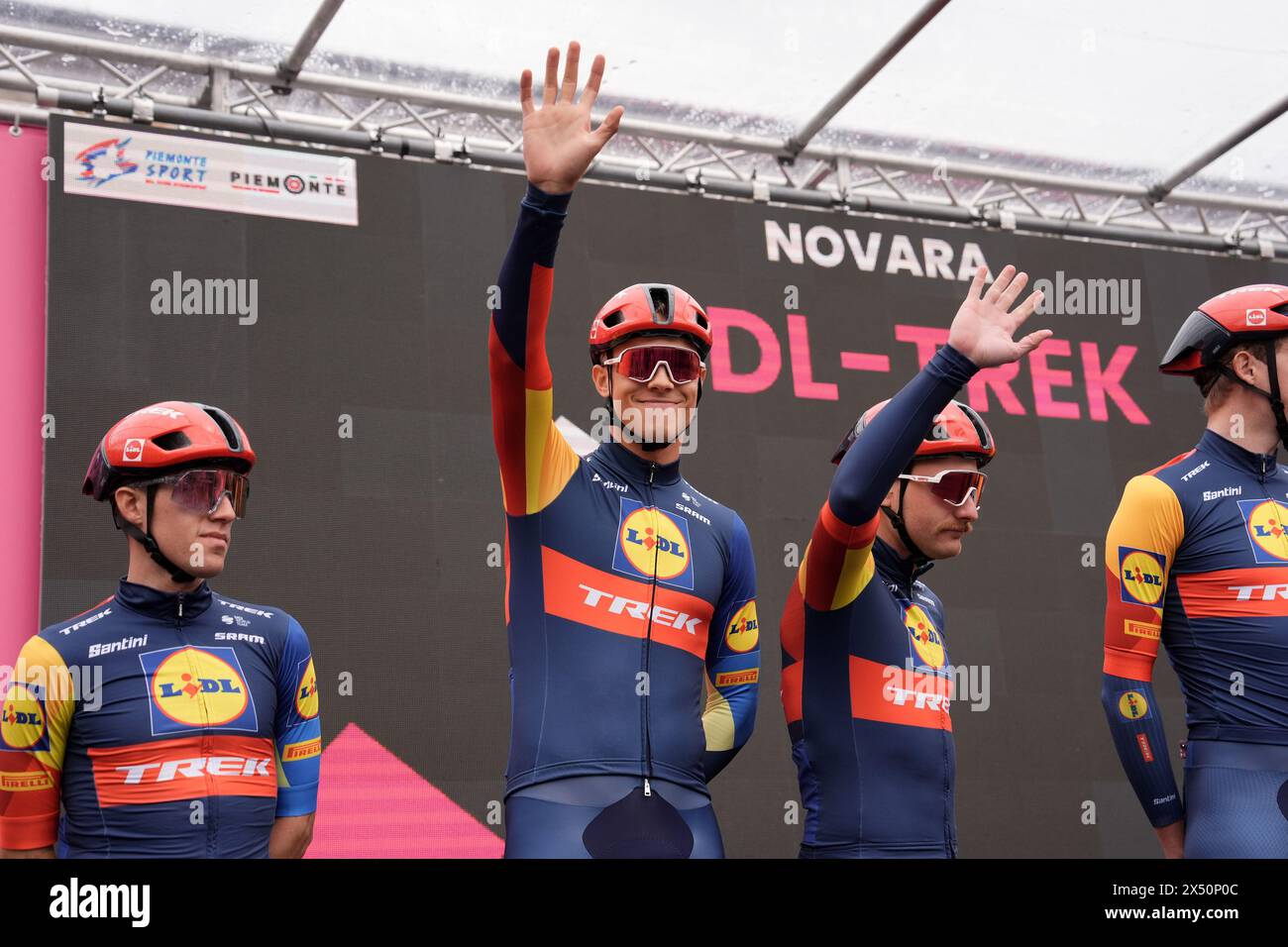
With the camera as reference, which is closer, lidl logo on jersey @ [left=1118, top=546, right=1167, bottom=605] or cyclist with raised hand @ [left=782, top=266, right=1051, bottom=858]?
cyclist with raised hand @ [left=782, top=266, right=1051, bottom=858]

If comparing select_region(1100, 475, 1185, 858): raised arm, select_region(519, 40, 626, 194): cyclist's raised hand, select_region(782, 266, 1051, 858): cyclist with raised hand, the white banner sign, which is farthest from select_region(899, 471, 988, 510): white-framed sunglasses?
the white banner sign

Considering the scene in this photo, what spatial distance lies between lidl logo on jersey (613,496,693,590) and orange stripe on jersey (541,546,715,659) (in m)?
0.03

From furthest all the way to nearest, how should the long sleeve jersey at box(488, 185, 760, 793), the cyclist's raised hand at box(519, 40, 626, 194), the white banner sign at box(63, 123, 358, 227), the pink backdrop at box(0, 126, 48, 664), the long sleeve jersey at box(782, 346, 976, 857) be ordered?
1. the white banner sign at box(63, 123, 358, 227)
2. the pink backdrop at box(0, 126, 48, 664)
3. the long sleeve jersey at box(782, 346, 976, 857)
4. the long sleeve jersey at box(488, 185, 760, 793)
5. the cyclist's raised hand at box(519, 40, 626, 194)

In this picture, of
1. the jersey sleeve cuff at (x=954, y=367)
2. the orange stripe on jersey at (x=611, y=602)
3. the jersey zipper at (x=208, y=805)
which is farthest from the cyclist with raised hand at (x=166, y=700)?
the jersey sleeve cuff at (x=954, y=367)

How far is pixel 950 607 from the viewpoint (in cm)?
728

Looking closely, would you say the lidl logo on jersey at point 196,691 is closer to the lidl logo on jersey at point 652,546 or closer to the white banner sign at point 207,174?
the lidl logo on jersey at point 652,546

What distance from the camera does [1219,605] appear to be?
3.62 metres

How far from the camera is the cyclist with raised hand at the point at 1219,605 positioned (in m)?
3.46

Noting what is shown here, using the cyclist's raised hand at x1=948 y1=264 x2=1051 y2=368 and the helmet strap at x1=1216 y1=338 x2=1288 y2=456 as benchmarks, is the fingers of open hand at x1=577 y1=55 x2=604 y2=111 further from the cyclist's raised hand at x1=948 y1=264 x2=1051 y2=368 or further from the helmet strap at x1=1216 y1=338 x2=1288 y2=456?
the helmet strap at x1=1216 y1=338 x2=1288 y2=456

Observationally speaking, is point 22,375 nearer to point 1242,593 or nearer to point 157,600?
point 157,600

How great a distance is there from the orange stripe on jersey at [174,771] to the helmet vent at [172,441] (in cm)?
74

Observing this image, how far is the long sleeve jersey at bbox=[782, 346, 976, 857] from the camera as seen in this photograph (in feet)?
10.9

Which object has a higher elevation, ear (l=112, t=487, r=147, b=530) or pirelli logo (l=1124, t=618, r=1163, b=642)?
ear (l=112, t=487, r=147, b=530)

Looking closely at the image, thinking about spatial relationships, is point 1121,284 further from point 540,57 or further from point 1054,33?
point 540,57
